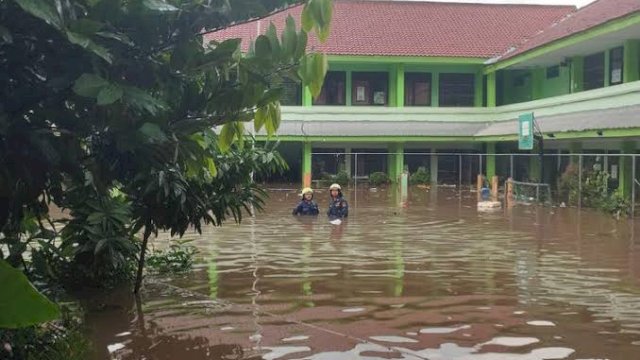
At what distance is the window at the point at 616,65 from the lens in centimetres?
2405

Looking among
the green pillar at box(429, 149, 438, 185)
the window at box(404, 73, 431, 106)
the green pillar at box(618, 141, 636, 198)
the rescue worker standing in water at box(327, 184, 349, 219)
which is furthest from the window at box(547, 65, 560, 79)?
the rescue worker standing in water at box(327, 184, 349, 219)

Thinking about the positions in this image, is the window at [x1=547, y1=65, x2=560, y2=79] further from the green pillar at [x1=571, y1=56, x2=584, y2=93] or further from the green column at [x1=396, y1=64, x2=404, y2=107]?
the green column at [x1=396, y1=64, x2=404, y2=107]

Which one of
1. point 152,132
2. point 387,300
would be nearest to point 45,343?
point 152,132

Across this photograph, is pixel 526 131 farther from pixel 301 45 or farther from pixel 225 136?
pixel 301 45

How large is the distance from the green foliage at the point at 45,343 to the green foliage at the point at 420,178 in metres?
28.4

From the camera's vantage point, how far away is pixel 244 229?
49.8 ft

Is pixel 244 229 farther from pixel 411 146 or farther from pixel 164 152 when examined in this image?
pixel 411 146

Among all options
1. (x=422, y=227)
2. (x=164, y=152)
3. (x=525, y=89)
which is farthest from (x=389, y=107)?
(x=164, y=152)

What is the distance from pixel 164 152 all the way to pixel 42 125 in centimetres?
53

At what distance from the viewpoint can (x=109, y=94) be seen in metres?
2.66

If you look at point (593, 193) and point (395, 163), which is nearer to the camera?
point (593, 193)

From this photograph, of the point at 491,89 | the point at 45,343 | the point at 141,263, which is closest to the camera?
the point at 45,343

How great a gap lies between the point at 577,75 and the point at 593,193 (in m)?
7.72

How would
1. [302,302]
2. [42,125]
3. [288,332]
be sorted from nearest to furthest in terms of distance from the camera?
[42,125] < [288,332] < [302,302]
